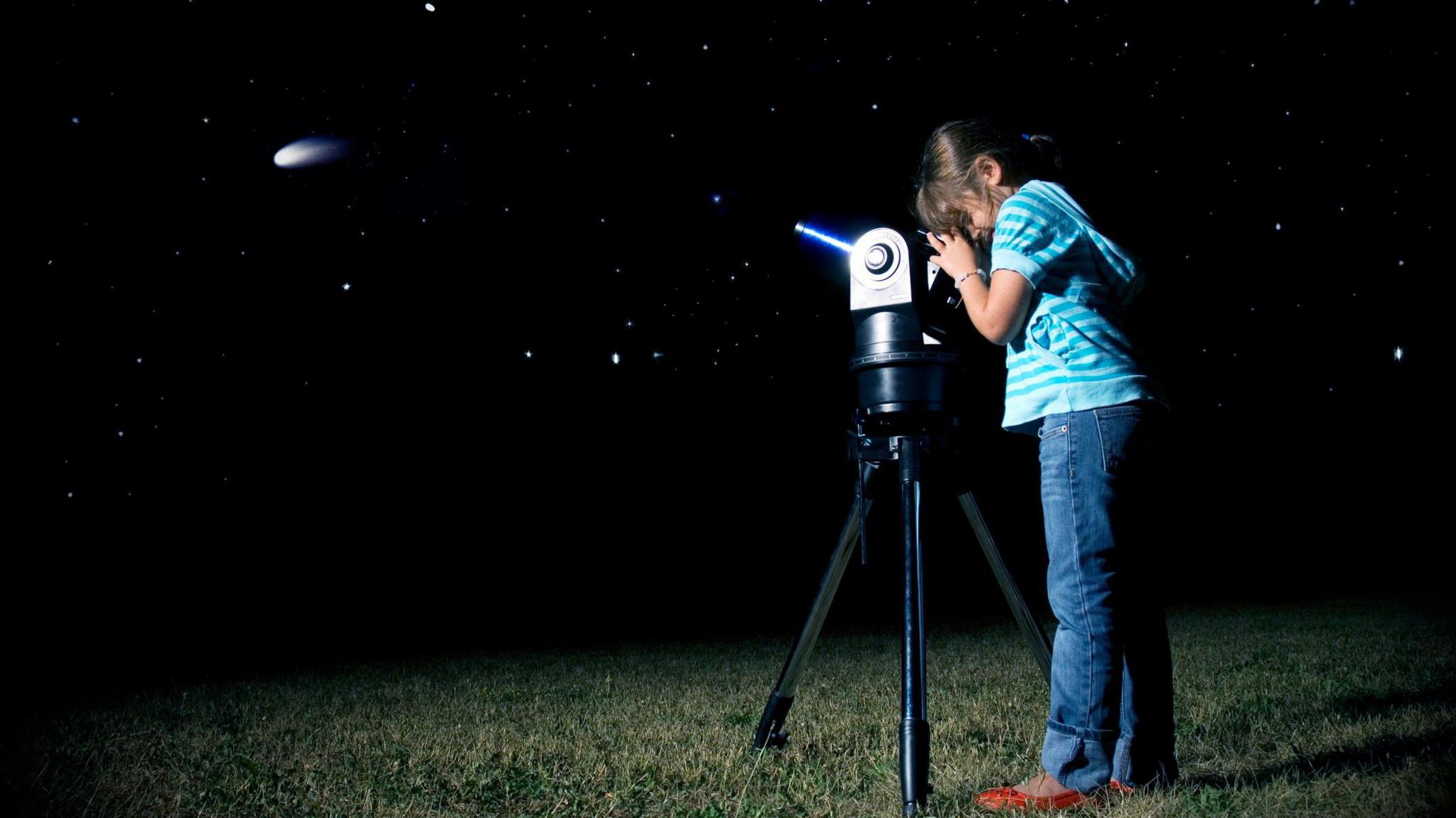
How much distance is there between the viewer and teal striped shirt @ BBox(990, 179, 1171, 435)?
1910mm

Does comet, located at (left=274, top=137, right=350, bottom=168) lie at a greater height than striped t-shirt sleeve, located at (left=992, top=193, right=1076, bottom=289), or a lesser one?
greater

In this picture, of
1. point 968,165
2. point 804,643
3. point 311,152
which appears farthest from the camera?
point 311,152

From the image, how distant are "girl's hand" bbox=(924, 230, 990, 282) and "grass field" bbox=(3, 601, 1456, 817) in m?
1.18

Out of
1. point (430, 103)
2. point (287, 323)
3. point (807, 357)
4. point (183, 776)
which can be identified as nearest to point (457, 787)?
point (183, 776)

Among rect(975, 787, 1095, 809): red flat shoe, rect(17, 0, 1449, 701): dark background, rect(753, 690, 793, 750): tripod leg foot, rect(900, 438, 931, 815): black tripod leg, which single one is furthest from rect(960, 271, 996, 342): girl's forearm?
rect(17, 0, 1449, 701): dark background

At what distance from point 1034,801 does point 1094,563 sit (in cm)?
53

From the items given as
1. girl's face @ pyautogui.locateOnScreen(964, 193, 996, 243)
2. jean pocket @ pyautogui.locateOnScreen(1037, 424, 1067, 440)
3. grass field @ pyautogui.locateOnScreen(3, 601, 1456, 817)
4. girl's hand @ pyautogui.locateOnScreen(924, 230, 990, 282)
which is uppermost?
girl's face @ pyautogui.locateOnScreen(964, 193, 996, 243)

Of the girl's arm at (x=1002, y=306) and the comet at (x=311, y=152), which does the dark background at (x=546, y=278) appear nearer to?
the comet at (x=311, y=152)

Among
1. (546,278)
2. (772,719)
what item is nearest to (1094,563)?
(772,719)

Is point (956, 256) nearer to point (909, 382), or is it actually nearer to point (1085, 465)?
point (909, 382)

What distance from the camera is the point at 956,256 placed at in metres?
1.99

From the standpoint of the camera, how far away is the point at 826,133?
24.8 feet

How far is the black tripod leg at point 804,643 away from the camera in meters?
2.46

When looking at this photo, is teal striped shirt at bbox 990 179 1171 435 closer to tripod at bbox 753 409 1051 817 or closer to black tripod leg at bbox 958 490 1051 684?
tripod at bbox 753 409 1051 817
